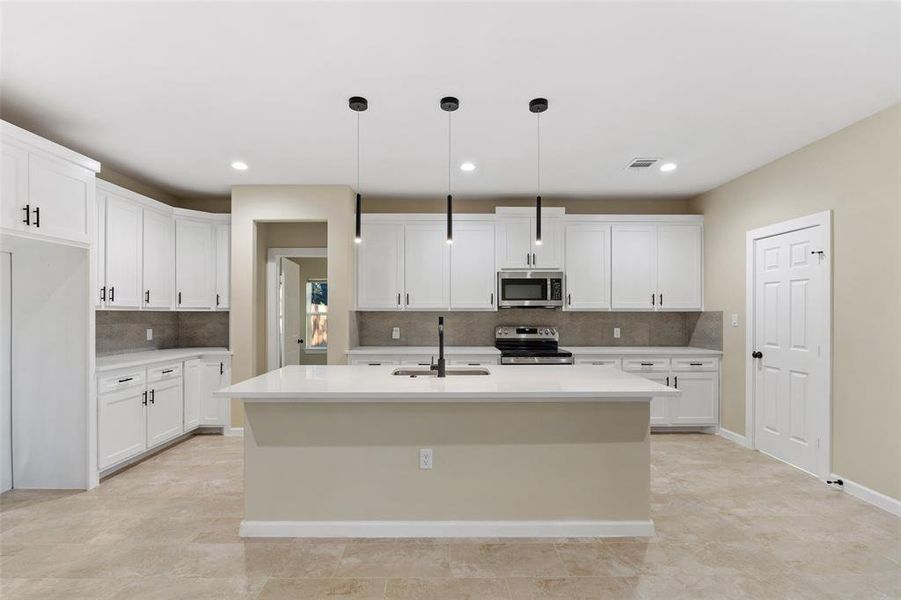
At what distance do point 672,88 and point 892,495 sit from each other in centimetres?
294

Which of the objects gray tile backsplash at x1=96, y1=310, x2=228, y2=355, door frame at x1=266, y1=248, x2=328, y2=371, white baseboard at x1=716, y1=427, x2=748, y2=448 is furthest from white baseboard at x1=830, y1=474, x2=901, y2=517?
gray tile backsplash at x1=96, y1=310, x2=228, y2=355

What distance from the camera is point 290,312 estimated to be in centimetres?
580

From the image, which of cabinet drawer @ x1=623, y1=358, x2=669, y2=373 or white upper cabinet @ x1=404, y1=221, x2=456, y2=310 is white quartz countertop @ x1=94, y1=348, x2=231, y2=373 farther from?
cabinet drawer @ x1=623, y1=358, x2=669, y2=373

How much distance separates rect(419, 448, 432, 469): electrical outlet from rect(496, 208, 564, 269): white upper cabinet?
112 inches

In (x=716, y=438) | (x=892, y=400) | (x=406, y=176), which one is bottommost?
(x=716, y=438)

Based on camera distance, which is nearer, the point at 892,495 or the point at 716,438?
the point at 892,495

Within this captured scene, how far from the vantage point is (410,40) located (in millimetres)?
2270

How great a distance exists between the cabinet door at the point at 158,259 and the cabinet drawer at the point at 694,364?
530 centimetres

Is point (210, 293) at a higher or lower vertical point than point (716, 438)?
higher

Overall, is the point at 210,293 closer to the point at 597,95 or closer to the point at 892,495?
the point at 597,95

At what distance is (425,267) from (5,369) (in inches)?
Result: 140

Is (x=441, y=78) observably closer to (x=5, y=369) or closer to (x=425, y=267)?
(x=425, y=267)

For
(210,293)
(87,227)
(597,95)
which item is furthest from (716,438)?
(87,227)

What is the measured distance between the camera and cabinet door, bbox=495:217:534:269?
17.0 ft
